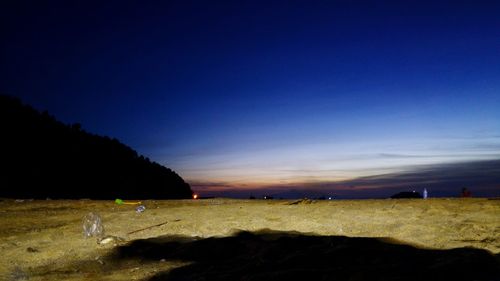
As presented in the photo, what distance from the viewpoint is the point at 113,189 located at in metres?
37.5

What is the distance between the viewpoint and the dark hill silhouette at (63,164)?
1200 inches

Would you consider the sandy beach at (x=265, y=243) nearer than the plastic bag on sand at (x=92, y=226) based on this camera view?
Yes

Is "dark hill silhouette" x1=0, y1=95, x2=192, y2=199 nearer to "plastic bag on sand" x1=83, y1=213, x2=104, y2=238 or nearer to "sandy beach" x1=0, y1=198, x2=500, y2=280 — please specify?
"plastic bag on sand" x1=83, y1=213, x2=104, y2=238

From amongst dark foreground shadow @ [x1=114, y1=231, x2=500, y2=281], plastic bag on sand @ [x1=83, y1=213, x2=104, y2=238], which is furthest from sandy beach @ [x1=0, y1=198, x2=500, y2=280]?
plastic bag on sand @ [x1=83, y1=213, x2=104, y2=238]

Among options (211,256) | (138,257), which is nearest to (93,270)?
(138,257)

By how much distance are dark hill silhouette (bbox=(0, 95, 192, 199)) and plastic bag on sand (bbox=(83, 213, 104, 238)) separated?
17.7 m

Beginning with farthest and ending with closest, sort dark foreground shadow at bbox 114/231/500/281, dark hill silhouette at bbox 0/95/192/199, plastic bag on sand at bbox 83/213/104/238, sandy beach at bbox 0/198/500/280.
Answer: dark hill silhouette at bbox 0/95/192/199
plastic bag on sand at bbox 83/213/104/238
sandy beach at bbox 0/198/500/280
dark foreground shadow at bbox 114/231/500/281

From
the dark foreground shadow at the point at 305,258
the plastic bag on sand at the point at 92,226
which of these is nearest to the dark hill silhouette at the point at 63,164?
the plastic bag on sand at the point at 92,226

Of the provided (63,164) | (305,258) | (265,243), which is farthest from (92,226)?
(63,164)

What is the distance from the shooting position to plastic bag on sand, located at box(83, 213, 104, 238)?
10216 millimetres

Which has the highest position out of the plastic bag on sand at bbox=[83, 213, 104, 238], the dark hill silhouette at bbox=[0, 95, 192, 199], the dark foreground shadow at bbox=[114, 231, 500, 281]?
the dark hill silhouette at bbox=[0, 95, 192, 199]

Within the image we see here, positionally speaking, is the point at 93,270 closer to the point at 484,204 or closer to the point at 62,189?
the point at 484,204

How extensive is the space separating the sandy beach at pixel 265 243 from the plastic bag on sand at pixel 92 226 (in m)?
0.20

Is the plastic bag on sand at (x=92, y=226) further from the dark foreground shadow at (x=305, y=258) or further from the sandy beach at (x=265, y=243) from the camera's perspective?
the dark foreground shadow at (x=305, y=258)
